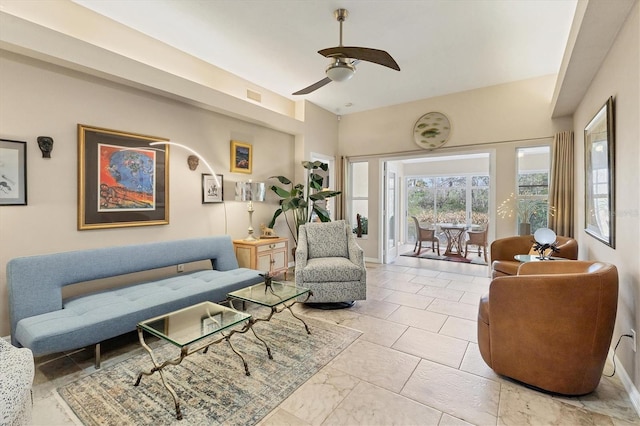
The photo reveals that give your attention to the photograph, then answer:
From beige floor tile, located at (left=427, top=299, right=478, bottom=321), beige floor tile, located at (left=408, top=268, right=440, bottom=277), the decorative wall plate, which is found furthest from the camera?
the decorative wall plate

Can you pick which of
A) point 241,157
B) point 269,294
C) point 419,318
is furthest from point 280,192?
point 419,318

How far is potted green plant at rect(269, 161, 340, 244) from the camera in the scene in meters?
4.98

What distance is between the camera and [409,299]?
3.94m

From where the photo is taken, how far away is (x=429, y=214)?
932 centimetres

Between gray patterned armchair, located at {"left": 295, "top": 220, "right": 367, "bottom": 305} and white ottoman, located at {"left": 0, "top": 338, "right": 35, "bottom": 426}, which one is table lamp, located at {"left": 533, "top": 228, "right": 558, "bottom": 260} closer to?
gray patterned armchair, located at {"left": 295, "top": 220, "right": 367, "bottom": 305}

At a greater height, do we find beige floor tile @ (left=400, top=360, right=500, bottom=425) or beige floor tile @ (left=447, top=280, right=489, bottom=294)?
beige floor tile @ (left=447, top=280, right=489, bottom=294)

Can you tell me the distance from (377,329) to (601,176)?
2.49 m

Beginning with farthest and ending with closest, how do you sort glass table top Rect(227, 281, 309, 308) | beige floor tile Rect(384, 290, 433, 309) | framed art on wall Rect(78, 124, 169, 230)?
beige floor tile Rect(384, 290, 433, 309)
framed art on wall Rect(78, 124, 169, 230)
glass table top Rect(227, 281, 309, 308)

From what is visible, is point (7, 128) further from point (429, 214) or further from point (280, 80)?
point (429, 214)

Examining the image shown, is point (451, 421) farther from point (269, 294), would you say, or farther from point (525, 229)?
point (525, 229)

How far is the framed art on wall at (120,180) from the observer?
119 inches

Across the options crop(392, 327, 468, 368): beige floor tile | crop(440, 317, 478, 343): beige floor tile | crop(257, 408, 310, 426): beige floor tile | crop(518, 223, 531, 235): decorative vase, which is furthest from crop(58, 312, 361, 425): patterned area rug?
crop(518, 223, 531, 235): decorative vase

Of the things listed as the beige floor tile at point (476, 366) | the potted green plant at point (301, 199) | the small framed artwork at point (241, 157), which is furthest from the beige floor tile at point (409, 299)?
the small framed artwork at point (241, 157)

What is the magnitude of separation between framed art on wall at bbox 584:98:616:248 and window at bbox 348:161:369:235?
3.67 meters
